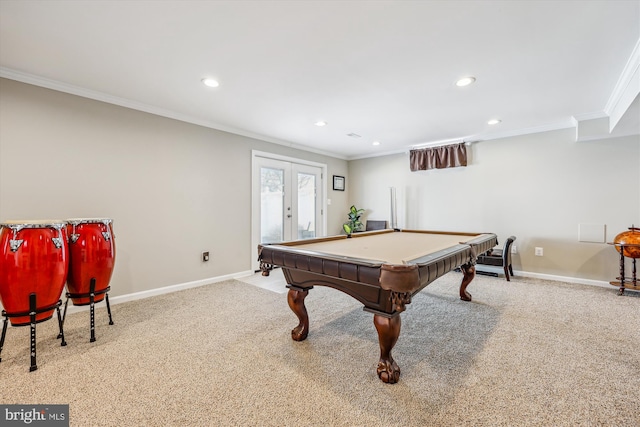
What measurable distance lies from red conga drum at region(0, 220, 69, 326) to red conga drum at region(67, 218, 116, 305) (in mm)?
251

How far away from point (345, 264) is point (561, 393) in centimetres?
133

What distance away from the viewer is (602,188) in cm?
339

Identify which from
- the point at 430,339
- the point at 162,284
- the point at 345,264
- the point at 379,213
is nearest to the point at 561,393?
the point at 430,339

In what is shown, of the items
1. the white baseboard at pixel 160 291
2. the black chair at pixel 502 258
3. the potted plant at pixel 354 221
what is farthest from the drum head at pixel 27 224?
the black chair at pixel 502 258

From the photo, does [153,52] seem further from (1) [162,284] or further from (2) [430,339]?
(2) [430,339]

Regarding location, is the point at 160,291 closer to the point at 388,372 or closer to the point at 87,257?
the point at 87,257

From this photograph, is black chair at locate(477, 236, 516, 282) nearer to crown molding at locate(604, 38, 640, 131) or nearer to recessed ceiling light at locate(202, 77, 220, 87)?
crown molding at locate(604, 38, 640, 131)

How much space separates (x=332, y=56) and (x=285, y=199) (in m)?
2.82

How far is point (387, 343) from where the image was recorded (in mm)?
1538

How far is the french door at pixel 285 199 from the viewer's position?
4.20m

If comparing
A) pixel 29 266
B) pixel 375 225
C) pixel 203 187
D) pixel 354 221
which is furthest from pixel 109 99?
pixel 375 225

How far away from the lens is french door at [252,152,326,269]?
420 centimetres

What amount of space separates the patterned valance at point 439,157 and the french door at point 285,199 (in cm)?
175

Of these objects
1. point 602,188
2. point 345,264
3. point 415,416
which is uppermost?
point 602,188
